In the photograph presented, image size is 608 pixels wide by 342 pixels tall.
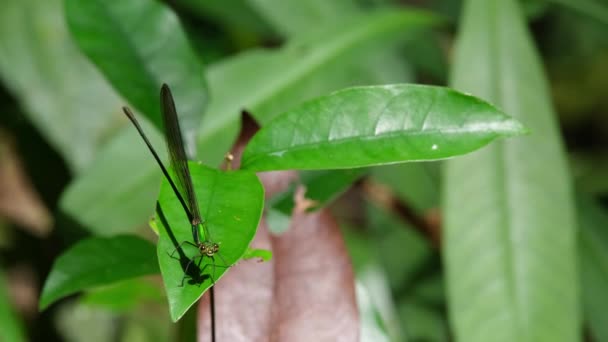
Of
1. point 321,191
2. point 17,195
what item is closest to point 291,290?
point 321,191

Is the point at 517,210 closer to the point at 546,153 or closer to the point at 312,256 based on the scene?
the point at 546,153

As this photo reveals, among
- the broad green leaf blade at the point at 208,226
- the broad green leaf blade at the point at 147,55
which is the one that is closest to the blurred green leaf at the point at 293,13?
the broad green leaf blade at the point at 147,55

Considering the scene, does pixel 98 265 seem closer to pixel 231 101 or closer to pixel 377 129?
pixel 377 129

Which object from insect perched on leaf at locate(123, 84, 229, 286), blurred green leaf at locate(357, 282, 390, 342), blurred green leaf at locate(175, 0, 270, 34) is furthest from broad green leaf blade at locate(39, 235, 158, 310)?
blurred green leaf at locate(175, 0, 270, 34)

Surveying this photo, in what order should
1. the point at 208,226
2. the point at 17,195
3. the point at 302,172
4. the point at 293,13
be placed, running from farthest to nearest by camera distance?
the point at 17,195, the point at 293,13, the point at 302,172, the point at 208,226

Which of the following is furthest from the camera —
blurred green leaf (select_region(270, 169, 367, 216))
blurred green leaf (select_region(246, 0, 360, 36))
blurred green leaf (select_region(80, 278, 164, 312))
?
blurred green leaf (select_region(246, 0, 360, 36))

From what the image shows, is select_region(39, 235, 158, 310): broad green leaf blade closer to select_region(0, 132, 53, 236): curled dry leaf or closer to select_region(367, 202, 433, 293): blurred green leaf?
select_region(367, 202, 433, 293): blurred green leaf

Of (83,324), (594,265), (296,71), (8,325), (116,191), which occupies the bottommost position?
(83,324)

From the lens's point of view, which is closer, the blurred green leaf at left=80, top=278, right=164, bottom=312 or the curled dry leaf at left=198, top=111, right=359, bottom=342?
the curled dry leaf at left=198, top=111, right=359, bottom=342
